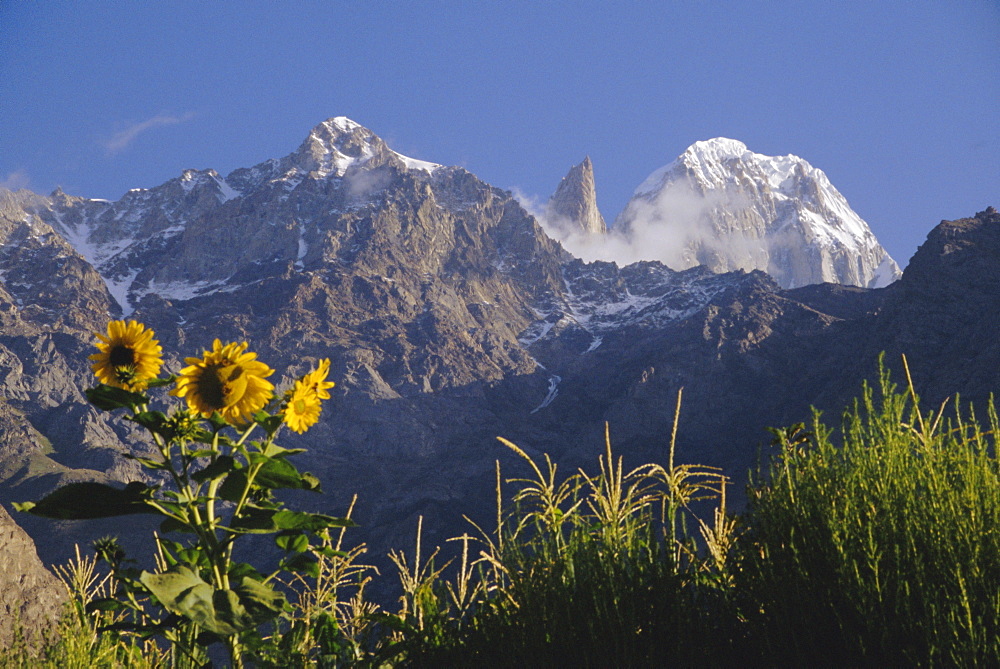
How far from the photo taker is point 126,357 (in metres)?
2.83

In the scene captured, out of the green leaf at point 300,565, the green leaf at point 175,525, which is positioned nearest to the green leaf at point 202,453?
the green leaf at point 175,525

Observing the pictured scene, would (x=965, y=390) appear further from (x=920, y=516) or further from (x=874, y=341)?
(x=920, y=516)

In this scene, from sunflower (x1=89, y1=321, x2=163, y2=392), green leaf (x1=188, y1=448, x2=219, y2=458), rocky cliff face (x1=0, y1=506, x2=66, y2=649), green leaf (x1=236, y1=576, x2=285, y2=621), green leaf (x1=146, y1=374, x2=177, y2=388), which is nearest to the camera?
green leaf (x1=236, y1=576, x2=285, y2=621)

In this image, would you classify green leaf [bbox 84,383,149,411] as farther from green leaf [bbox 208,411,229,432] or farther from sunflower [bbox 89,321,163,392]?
green leaf [bbox 208,411,229,432]

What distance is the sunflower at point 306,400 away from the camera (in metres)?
2.79

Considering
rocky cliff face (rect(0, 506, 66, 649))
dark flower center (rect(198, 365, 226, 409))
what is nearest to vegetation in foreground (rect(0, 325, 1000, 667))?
dark flower center (rect(198, 365, 226, 409))

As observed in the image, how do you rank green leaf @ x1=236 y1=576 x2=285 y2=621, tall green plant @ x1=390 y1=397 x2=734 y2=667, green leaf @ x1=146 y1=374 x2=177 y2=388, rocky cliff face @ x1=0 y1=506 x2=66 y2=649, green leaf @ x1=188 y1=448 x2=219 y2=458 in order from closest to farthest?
green leaf @ x1=236 y1=576 x2=285 y2=621 → green leaf @ x1=188 y1=448 x2=219 y2=458 → green leaf @ x1=146 y1=374 x2=177 y2=388 → tall green plant @ x1=390 y1=397 x2=734 y2=667 → rocky cliff face @ x1=0 y1=506 x2=66 y2=649

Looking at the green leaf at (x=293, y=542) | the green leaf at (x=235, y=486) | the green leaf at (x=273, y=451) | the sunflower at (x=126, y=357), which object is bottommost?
the green leaf at (x=293, y=542)

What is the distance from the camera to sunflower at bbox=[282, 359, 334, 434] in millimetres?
2789

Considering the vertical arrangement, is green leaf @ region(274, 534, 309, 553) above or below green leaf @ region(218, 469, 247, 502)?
below

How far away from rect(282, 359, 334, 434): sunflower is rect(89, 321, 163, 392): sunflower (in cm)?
49

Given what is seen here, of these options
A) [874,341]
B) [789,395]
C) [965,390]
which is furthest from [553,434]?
[965,390]

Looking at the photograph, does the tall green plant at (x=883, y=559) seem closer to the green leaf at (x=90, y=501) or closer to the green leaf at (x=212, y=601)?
the green leaf at (x=212, y=601)

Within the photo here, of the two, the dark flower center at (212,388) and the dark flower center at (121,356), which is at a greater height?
the dark flower center at (121,356)
